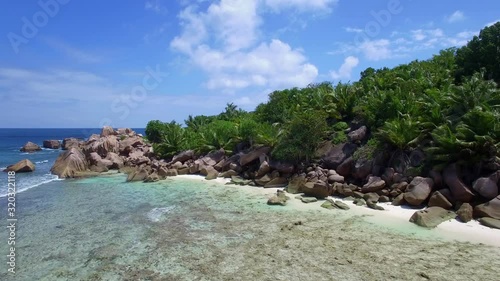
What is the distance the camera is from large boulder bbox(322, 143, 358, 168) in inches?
916

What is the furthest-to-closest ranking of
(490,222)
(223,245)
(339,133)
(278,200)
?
(339,133) → (278,200) → (490,222) → (223,245)

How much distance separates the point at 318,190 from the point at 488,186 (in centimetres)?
802

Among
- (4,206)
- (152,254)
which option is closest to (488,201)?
(152,254)

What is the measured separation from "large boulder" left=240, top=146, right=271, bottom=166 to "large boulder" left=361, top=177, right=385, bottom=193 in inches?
368

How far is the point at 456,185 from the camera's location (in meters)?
16.0

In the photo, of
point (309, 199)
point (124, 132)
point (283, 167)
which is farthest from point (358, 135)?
point (124, 132)

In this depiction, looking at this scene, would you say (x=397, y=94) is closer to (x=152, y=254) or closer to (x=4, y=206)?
(x=152, y=254)

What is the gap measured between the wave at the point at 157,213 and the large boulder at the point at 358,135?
42.4ft

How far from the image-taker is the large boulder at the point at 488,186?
49.5 ft

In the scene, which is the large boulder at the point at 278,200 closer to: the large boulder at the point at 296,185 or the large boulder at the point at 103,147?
the large boulder at the point at 296,185

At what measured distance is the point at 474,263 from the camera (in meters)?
10.3

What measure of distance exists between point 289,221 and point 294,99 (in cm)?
2188

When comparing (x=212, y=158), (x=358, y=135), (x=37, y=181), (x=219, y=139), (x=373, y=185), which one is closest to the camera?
(x=373, y=185)

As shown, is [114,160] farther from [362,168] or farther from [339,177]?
[362,168]
